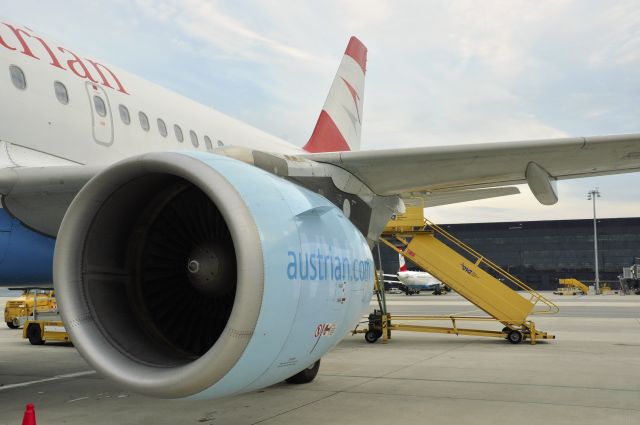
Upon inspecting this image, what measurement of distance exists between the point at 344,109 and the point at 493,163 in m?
5.41

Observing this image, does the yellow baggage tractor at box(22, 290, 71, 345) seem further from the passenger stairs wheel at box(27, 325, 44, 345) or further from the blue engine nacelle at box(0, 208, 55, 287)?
the blue engine nacelle at box(0, 208, 55, 287)

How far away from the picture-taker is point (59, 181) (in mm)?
4969

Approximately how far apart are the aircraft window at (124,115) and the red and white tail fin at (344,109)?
14.4 feet

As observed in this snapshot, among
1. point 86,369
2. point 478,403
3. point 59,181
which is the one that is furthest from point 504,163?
point 86,369

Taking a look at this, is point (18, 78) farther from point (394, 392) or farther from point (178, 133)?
point (394, 392)

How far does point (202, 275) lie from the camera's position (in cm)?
421

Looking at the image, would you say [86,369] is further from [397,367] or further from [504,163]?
[504,163]

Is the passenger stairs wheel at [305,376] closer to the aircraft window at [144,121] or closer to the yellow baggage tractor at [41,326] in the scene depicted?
the aircraft window at [144,121]

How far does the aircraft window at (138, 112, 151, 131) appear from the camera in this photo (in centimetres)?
707

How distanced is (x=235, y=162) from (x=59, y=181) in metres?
1.81

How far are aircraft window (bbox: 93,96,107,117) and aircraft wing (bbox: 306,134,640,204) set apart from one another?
2.34 m

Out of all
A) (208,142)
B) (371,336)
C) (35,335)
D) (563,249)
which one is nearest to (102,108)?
(208,142)

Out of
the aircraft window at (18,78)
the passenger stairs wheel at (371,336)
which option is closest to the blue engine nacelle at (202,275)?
the aircraft window at (18,78)

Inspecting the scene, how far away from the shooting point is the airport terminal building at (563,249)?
235 ft
